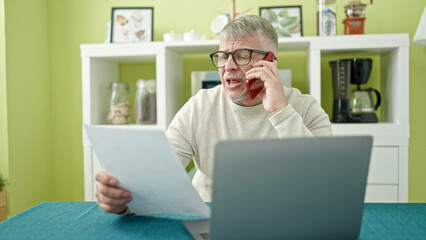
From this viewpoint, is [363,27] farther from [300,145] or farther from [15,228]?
[15,228]

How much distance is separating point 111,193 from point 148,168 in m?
0.15

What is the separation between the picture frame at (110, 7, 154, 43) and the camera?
2807 mm

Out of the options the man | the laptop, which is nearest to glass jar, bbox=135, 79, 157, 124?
the man

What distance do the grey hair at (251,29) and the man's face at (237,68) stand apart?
16 mm

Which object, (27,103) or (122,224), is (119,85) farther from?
(122,224)

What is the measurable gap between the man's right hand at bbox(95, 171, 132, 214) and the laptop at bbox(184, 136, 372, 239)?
30 centimetres

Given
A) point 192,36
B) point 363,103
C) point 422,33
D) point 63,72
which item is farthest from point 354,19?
point 63,72

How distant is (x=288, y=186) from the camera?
693 millimetres

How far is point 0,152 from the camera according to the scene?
2621mm

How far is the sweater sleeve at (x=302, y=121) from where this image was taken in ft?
4.16

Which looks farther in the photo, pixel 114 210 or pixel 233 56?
pixel 233 56

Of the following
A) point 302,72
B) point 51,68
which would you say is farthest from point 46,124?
point 302,72

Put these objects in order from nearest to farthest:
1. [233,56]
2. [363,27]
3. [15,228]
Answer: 1. [15,228]
2. [233,56]
3. [363,27]

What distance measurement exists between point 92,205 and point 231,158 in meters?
0.61
